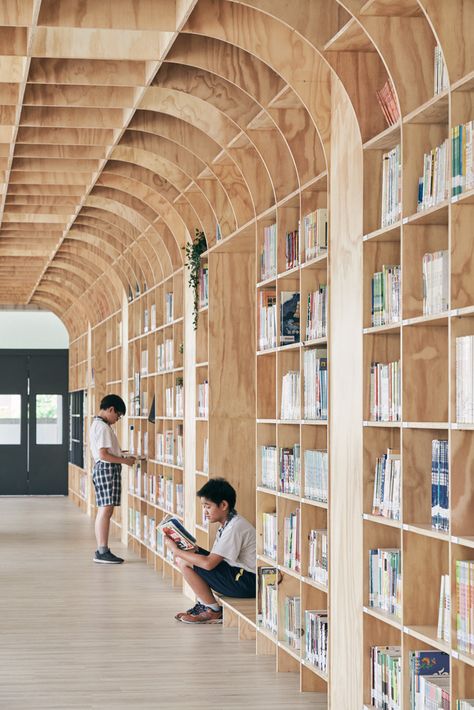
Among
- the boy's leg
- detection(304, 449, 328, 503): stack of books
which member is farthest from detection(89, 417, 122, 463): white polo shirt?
detection(304, 449, 328, 503): stack of books

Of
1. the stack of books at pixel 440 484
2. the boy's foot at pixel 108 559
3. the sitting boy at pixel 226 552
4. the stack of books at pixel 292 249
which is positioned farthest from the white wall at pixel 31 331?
the stack of books at pixel 440 484

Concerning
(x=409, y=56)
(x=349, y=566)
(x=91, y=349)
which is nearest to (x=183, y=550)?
(x=349, y=566)

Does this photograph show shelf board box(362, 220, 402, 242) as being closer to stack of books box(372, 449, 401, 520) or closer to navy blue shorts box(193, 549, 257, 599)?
stack of books box(372, 449, 401, 520)

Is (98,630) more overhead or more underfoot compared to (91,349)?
more underfoot

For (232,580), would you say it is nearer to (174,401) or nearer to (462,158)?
(174,401)

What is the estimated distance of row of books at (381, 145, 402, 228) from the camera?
5137 millimetres

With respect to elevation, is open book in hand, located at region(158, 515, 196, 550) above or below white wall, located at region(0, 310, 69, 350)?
below

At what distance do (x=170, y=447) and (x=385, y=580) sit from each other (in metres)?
6.34

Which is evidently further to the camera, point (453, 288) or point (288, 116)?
point (288, 116)

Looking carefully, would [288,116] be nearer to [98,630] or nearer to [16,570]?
[98,630]

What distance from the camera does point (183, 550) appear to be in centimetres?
880

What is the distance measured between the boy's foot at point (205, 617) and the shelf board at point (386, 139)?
15.1ft

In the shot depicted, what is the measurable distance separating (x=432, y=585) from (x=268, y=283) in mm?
3076

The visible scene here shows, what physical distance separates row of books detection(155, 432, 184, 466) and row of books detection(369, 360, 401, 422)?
5431mm
